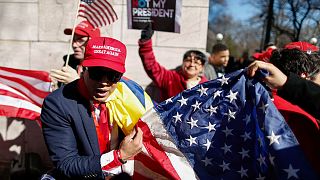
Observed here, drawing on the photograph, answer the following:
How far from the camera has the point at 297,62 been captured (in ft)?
7.98

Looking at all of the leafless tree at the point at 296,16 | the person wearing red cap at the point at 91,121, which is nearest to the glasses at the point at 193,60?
the person wearing red cap at the point at 91,121

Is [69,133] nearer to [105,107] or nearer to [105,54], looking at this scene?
[105,107]

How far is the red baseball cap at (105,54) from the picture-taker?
2.49m

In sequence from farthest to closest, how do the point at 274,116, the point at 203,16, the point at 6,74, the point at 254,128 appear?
the point at 203,16 < the point at 6,74 < the point at 254,128 < the point at 274,116

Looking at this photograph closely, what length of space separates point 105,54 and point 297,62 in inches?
49.0

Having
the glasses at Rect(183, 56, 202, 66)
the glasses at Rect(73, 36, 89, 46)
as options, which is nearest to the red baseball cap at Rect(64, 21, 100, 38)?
the glasses at Rect(73, 36, 89, 46)

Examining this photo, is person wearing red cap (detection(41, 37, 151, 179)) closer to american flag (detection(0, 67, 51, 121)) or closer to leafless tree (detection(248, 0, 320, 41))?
american flag (detection(0, 67, 51, 121))

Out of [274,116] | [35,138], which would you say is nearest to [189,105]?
[274,116]

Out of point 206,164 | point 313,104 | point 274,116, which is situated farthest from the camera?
point 206,164

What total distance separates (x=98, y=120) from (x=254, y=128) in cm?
109

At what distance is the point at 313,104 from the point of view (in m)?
2.20

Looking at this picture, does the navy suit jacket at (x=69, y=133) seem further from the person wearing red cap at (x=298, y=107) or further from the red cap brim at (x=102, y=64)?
the person wearing red cap at (x=298, y=107)

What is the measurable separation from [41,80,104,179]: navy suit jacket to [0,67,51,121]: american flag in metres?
1.75

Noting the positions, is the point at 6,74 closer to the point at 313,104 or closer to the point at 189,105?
the point at 189,105
